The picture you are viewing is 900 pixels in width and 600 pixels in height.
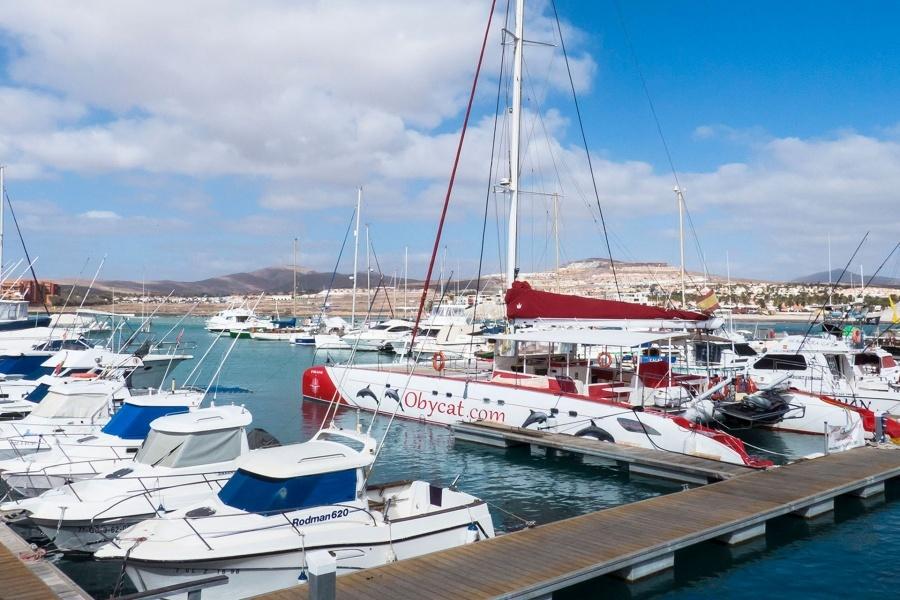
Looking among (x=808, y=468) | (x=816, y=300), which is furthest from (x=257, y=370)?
(x=816, y=300)

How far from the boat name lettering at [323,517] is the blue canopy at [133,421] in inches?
302

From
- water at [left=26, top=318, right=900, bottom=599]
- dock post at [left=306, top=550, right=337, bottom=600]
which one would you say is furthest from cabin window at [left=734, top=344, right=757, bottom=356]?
dock post at [left=306, top=550, right=337, bottom=600]

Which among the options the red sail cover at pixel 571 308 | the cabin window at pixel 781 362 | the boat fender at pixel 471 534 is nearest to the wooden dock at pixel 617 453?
the red sail cover at pixel 571 308

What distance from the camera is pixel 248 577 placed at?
10.5 m

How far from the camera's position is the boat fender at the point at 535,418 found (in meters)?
23.7

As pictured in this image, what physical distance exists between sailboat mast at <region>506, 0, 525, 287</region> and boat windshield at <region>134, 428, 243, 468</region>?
47.9 ft

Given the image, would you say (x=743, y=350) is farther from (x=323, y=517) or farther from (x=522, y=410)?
(x=323, y=517)

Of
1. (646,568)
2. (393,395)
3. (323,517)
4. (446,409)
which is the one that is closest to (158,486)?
(323,517)

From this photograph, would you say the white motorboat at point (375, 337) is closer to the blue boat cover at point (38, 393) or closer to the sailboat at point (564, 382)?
the sailboat at point (564, 382)

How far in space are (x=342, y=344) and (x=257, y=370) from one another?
1878cm

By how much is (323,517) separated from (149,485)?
4.33 m

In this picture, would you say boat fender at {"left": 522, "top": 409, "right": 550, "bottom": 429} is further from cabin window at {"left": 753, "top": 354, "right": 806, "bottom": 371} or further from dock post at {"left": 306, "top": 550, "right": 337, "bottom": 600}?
dock post at {"left": 306, "top": 550, "right": 337, "bottom": 600}

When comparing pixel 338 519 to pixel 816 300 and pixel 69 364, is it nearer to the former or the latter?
pixel 69 364

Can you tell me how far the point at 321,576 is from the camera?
7887 millimetres
